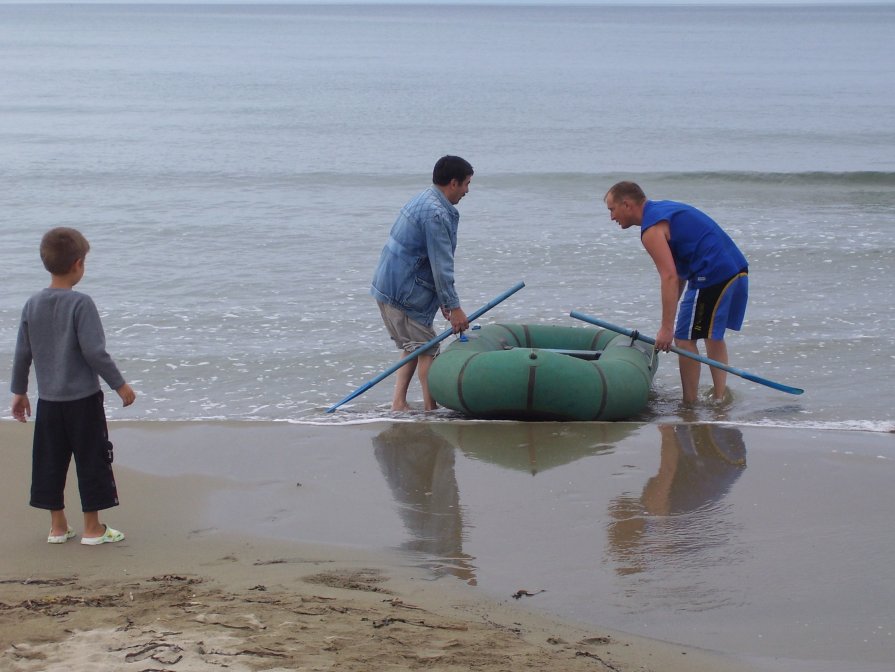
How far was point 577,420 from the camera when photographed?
5.90 m

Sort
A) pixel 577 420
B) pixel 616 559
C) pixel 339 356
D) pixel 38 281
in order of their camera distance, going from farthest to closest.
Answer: pixel 38 281 → pixel 339 356 → pixel 577 420 → pixel 616 559

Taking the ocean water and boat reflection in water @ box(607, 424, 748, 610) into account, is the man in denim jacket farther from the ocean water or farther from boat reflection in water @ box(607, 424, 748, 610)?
boat reflection in water @ box(607, 424, 748, 610)

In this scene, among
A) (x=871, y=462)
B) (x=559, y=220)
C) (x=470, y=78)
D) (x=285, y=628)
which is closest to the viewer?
(x=285, y=628)

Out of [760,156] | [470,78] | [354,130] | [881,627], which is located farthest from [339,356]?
[470,78]

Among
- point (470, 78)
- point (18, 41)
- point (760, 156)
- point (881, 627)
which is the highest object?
point (18, 41)

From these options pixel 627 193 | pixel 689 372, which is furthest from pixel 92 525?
pixel 689 372

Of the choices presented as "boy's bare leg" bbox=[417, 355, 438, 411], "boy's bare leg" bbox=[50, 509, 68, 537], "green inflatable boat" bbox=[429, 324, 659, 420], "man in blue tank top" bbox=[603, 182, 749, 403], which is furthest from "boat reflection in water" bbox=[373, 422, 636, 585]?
"boy's bare leg" bbox=[50, 509, 68, 537]

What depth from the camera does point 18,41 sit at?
74875mm

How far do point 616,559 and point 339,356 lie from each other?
4.66 meters

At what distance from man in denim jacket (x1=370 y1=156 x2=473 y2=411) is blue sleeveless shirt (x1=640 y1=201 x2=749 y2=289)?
1.10m

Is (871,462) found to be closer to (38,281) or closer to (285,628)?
(285,628)

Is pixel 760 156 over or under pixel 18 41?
under

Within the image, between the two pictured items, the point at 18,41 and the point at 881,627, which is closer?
the point at 881,627

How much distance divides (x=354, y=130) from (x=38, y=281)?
1637 centimetres
